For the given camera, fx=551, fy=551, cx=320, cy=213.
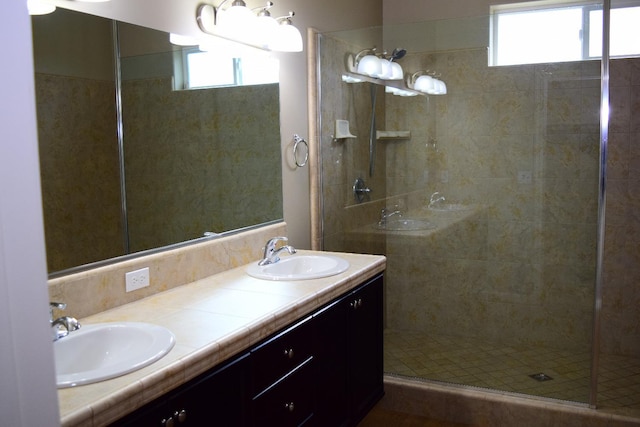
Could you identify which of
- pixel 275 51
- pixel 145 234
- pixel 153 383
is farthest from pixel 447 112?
pixel 153 383

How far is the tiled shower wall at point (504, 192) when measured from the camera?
295cm

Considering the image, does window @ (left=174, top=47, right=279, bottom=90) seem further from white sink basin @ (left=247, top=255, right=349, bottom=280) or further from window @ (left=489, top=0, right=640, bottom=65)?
window @ (left=489, top=0, right=640, bottom=65)

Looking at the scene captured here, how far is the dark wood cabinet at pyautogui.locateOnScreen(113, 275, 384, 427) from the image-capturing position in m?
1.47

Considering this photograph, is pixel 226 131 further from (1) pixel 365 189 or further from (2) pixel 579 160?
(2) pixel 579 160

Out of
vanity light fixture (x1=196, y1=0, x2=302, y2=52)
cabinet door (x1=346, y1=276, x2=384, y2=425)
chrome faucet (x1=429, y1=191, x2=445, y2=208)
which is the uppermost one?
vanity light fixture (x1=196, y1=0, x2=302, y2=52)

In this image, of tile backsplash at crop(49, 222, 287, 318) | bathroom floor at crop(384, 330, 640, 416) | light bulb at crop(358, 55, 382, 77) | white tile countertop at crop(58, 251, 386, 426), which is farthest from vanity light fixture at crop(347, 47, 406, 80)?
bathroom floor at crop(384, 330, 640, 416)

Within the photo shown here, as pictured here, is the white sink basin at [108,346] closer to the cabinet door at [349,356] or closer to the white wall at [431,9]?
the cabinet door at [349,356]

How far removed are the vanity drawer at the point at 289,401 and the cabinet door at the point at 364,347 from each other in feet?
1.27

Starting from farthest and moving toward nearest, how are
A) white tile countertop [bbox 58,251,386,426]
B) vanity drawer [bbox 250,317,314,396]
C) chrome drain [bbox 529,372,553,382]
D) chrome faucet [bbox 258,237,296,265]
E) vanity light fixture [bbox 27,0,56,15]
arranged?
chrome drain [bbox 529,372,553,382], chrome faucet [bbox 258,237,296,265], vanity drawer [bbox 250,317,314,396], vanity light fixture [bbox 27,0,56,15], white tile countertop [bbox 58,251,386,426]

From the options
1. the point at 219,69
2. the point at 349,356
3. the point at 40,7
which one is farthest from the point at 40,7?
the point at 349,356

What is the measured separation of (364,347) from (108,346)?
133 cm

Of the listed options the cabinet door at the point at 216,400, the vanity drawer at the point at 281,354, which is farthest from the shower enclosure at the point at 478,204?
the cabinet door at the point at 216,400

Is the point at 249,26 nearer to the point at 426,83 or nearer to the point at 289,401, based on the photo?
the point at 426,83

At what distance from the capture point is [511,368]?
10.3 feet
